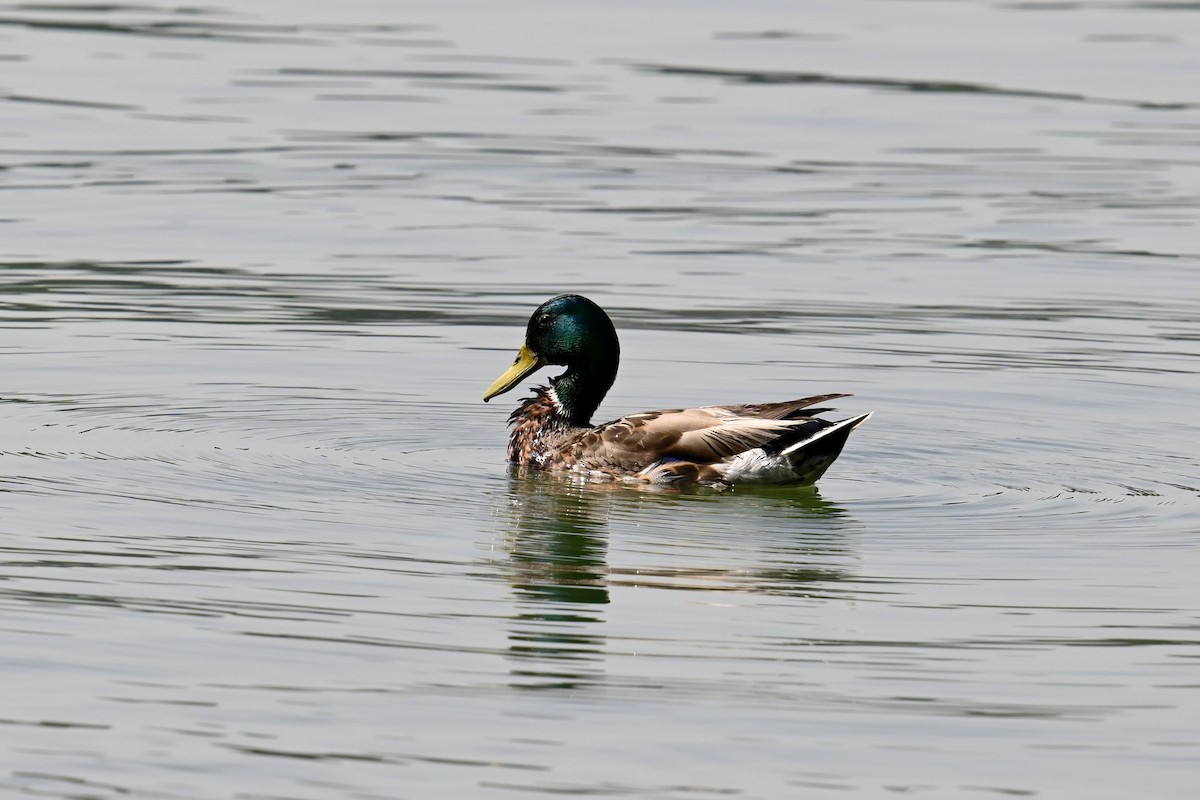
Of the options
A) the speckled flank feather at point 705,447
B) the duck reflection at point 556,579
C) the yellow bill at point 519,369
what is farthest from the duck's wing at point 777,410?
the yellow bill at point 519,369

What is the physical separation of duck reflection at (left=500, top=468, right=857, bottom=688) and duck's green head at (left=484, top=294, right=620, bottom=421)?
31.7 inches

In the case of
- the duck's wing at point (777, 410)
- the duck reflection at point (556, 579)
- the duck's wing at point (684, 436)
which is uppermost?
the duck's wing at point (777, 410)

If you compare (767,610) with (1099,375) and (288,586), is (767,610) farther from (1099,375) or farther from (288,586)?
(1099,375)

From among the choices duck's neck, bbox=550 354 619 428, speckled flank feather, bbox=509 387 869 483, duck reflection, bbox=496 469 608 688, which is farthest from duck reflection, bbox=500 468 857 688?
duck's neck, bbox=550 354 619 428

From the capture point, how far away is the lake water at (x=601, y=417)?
745cm

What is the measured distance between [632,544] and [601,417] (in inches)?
149

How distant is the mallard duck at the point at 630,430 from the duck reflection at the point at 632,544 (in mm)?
121

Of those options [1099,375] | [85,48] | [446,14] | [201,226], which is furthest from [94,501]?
[446,14]

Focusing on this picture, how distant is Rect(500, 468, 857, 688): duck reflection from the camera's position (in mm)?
8531

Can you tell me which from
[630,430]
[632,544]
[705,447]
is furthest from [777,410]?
[632,544]

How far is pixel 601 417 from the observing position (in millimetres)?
14070

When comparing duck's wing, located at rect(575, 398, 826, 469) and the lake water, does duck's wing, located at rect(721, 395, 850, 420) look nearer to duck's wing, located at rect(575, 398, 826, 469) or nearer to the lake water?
duck's wing, located at rect(575, 398, 826, 469)

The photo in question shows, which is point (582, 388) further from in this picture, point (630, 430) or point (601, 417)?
point (601, 417)

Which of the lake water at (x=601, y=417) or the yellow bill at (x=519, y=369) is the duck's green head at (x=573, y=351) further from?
the lake water at (x=601, y=417)
